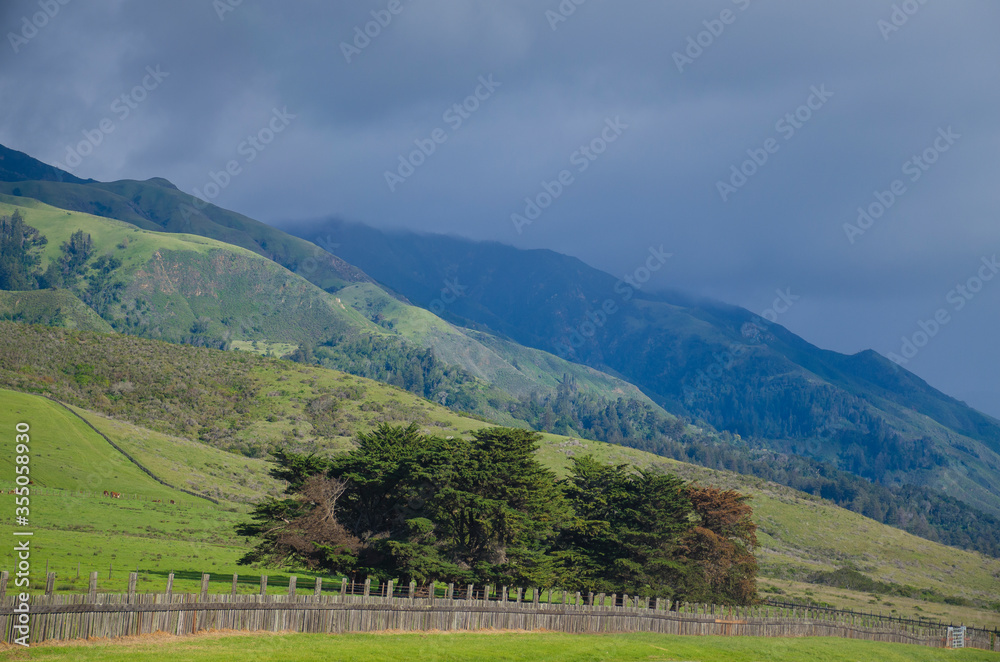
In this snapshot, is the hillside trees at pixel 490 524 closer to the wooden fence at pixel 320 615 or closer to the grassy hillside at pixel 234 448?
the wooden fence at pixel 320 615

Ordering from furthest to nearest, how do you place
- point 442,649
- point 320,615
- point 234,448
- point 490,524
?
Answer: point 234,448 < point 490,524 < point 320,615 < point 442,649

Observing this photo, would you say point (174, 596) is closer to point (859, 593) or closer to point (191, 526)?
point (191, 526)

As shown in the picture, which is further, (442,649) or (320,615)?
(320,615)

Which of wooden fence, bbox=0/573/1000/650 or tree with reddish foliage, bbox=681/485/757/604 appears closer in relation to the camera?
wooden fence, bbox=0/573/1000/650

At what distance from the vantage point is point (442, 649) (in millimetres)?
27422

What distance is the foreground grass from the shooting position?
21906mm

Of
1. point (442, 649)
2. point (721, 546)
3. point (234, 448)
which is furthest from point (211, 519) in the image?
point (442, 649)

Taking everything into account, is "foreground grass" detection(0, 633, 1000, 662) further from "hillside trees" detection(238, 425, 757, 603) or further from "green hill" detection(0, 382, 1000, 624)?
"green hill" detection(0, 382, 1000, 624)

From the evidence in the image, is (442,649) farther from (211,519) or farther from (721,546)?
(211,519)

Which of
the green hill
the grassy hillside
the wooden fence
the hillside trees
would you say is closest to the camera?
the wooden fence

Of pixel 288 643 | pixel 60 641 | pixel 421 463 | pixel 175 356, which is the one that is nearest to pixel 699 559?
pixel 421 463

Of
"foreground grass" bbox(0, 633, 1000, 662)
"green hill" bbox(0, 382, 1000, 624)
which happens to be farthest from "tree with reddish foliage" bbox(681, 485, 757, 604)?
"green hill" bbox(0, 382, 1000, 624)

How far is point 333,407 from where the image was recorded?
176 meters

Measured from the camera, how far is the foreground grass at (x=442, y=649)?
71.9 feet
